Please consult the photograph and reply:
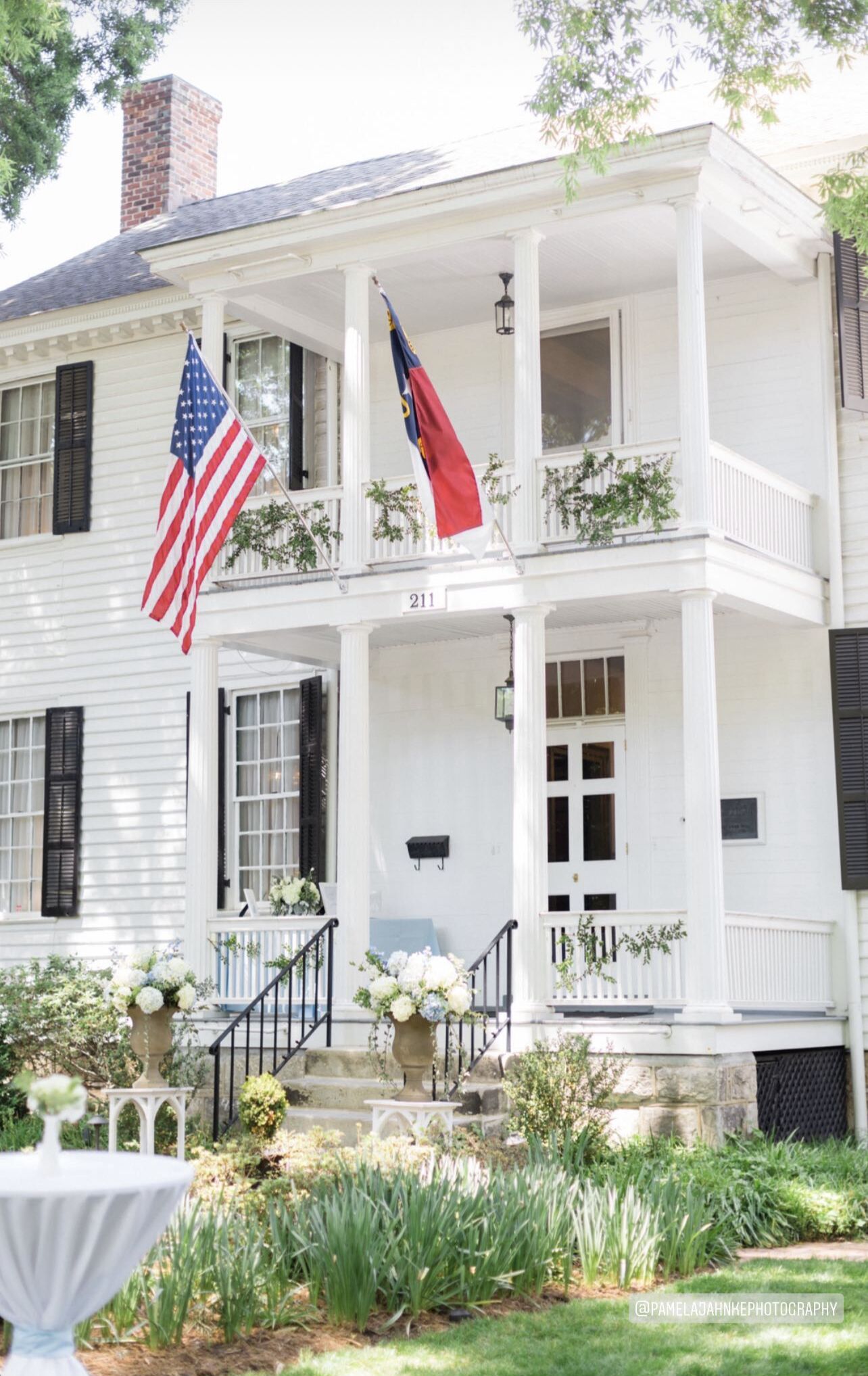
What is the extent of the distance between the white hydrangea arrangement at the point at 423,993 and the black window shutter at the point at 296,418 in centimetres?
656

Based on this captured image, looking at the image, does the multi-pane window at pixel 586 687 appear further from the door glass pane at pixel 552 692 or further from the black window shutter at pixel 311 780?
the black window shutter at pixel 311 780

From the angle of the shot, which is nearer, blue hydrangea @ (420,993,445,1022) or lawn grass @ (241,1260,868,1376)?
lawn grass @ (241,1260,868,1376)

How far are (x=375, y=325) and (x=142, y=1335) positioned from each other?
1046 centimetres

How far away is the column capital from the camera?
12.3m

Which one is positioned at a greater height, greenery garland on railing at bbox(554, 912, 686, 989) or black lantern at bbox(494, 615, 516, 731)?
black lantern at bbox(494, 615, 516, 731)

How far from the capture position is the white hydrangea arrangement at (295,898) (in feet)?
44.3

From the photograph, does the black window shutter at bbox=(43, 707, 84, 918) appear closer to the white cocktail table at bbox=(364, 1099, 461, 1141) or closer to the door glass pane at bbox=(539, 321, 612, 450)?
the door glass pane at bbox=(539, 321, 612, 450)

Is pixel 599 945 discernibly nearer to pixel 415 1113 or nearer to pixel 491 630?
pixel 415 1113

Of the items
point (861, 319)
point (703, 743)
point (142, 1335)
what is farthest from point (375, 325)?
point (142, 1335)

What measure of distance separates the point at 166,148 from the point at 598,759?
1034 centimetres

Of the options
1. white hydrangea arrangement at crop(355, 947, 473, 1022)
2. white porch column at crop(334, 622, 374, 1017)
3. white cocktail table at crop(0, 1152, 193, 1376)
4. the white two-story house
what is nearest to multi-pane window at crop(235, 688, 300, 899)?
the white two-story house

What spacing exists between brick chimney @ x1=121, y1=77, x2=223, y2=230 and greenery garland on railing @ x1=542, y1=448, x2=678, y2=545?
9.71m

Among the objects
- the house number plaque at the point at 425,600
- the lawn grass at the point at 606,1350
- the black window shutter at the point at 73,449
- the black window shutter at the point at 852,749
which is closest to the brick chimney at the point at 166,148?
the black window shutter at the point at 73,449

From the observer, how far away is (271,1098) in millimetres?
10312
